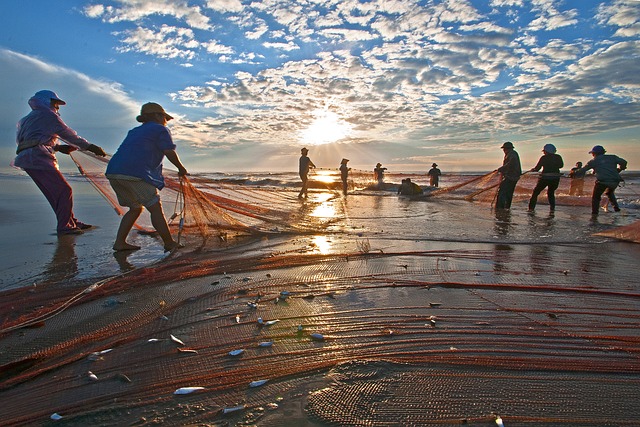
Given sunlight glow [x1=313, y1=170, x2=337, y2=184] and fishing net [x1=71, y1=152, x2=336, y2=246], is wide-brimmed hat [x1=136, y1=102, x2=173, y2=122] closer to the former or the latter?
fishing net [x1=71, y1=152, x2=336, y2=246]

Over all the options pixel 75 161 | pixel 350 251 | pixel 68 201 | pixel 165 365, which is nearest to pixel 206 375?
pixel 165 365

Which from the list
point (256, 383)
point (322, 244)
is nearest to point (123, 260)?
point (322, 244)

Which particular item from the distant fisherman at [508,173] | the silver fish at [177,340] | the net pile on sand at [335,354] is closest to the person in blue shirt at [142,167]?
the net pile on sand at [335,354]

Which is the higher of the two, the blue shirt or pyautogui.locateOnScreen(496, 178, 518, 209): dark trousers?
the blue shirt

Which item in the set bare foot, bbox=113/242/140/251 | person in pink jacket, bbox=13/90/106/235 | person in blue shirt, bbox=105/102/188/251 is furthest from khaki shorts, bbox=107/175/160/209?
person in pink jacket, bbox=13/90/106/235

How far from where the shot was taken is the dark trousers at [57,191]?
6.47 metres

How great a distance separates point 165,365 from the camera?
220 cm

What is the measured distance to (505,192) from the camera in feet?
38.9

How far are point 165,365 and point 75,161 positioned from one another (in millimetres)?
6646

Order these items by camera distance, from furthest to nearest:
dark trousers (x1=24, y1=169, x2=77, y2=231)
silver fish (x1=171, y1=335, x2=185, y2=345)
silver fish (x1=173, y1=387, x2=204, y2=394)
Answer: dark trousers (x1=24, y1=169, x2=77, y2=231) < silver fish (x1=171, y1=335, x2=185, y2=345) < silver fish (x1=173, y1=387, x2=204, y2=394)

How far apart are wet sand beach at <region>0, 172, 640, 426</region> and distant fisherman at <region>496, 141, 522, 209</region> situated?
22.1ft

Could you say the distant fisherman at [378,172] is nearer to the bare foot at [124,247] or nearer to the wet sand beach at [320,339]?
the wet sand beach at [320,339]

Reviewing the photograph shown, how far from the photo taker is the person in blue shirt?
511cm

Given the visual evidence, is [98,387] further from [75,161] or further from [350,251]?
[75,161]
